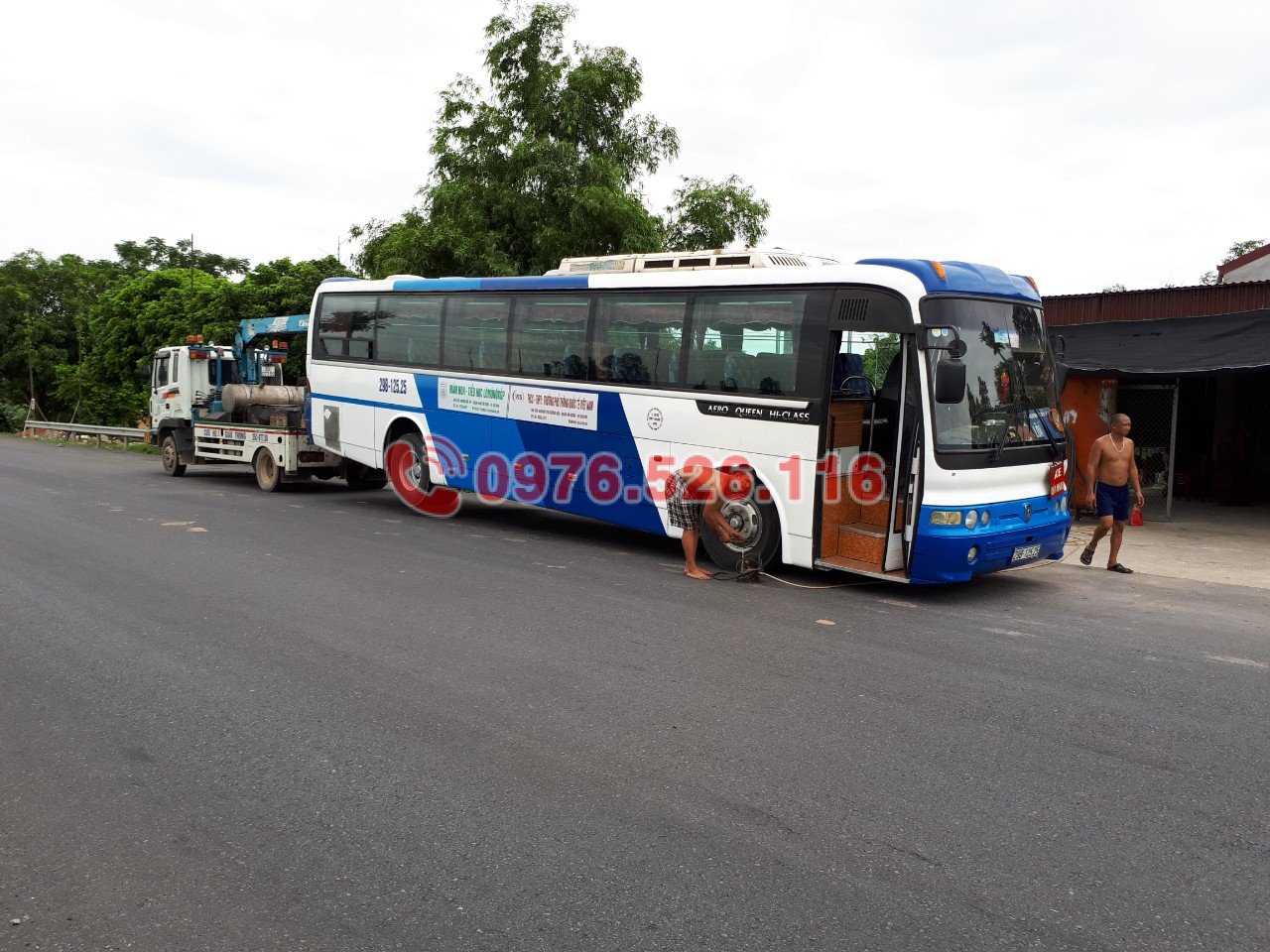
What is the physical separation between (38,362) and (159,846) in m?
50.9

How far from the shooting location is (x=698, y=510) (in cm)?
959

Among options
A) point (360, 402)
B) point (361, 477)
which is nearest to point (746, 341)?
point (360, 402)

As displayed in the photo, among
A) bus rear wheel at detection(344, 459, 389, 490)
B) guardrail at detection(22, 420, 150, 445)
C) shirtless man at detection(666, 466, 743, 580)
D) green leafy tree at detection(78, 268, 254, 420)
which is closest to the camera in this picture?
shirtless man at detection(666, 466, 743, 580)

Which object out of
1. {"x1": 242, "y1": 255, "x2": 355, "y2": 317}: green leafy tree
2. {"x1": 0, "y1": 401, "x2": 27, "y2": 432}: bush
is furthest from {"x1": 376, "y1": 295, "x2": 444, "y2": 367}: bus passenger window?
{"x1": 0, "y1": 401, "x2": 27, "y2": 432}: bush

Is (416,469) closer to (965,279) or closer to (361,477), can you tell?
(361,477)

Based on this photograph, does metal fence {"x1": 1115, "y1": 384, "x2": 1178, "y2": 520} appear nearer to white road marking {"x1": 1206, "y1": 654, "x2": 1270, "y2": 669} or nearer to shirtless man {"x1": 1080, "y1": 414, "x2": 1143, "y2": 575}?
shirtless man {"x1": 1080, "y1": 414, "x2": 1143, "y2": 575}

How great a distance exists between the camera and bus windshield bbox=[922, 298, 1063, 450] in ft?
26.9

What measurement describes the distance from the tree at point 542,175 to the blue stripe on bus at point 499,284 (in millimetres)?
5587

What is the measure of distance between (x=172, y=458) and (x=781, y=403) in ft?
48.6

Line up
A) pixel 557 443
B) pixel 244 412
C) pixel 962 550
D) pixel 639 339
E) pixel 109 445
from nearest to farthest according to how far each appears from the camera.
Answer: pixel 962 550, pixel 639 339, pixel 557 443, pixel 244 412, pixel 109 445

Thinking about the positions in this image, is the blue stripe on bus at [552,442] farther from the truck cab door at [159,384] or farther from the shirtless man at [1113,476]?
the truck cab door at [159,384]

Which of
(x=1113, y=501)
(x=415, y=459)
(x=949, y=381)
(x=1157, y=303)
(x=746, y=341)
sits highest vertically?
(x=1157, y=303)

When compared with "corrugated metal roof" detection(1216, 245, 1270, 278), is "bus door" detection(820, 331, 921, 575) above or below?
below

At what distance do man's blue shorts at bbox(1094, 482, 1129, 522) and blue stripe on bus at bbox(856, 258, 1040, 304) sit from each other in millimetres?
2304
